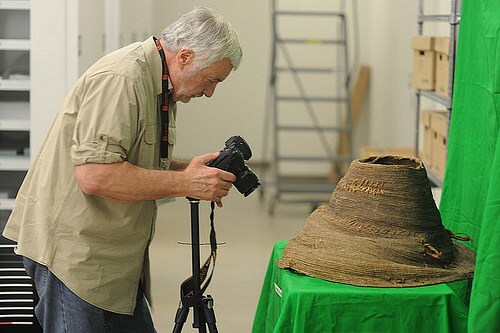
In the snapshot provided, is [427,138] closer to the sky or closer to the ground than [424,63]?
closer to the ground

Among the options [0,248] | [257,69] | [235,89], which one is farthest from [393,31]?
[0,248]

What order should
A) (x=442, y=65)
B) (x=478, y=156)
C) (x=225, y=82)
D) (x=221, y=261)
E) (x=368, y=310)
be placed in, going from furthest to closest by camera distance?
(x=221, y=261) < (x=225, y=82) < (x=442, y=65) < (x=478, y=156) < (x=368, y=310)

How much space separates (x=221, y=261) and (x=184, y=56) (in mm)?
2400

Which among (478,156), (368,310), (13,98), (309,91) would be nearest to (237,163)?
(368,310)

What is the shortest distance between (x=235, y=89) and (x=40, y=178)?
211 cm

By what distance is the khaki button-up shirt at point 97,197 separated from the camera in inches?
90.5

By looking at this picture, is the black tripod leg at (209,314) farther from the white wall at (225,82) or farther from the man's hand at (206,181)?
the white wall at (225,82)

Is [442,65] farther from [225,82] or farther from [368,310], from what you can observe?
[368,310]

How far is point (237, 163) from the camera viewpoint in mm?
2400

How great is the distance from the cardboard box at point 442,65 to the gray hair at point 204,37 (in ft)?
5.80

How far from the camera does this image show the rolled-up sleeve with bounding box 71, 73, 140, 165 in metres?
2.28

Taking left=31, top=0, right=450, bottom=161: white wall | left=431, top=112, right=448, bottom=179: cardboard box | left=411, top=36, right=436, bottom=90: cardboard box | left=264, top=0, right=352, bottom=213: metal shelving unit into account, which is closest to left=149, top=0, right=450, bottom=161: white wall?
left=31, top=0, right=450, bottom=161: white wall

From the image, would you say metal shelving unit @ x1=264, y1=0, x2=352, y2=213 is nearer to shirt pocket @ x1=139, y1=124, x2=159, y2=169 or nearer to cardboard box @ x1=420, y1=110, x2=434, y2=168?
cardboard box @ x1=420, y1=110, x2=434, y2=168

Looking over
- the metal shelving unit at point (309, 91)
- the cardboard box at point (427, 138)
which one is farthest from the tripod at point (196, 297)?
the metal shelving unit at point (309, 91)
